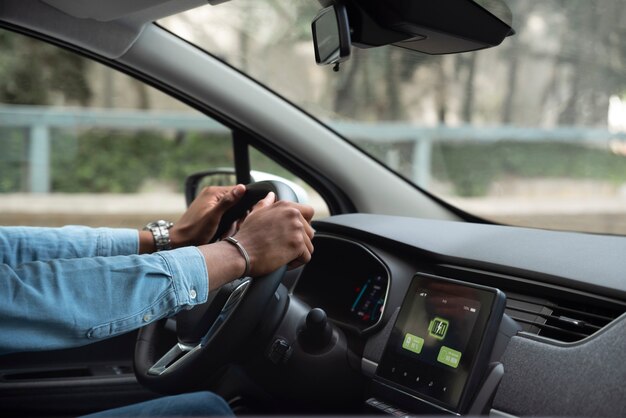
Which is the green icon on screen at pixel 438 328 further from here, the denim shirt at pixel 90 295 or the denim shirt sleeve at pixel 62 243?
the denim shirt sleeve at pixel 62 243

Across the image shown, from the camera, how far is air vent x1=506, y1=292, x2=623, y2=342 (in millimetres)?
1388

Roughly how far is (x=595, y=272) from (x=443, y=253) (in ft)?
1.20

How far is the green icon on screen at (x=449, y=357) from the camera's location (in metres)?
1.36

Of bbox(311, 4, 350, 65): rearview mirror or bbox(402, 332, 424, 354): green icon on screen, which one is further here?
bbox(402, 332, 424, 354): green icon on screen

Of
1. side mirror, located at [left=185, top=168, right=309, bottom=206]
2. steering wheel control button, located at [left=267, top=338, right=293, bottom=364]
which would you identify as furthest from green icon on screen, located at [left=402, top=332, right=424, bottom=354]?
side mirror, located at [left=185, top=168, right=309, bottom=206]

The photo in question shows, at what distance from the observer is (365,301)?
6.01 feet

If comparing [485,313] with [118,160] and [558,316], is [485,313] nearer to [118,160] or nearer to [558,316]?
[558,316]

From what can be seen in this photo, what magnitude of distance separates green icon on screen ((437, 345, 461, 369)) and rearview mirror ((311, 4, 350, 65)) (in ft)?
1.82

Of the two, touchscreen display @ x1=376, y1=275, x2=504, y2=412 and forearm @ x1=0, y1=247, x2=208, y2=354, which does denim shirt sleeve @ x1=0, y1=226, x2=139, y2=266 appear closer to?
forearm @ x1=0, y1=247, x2=208, y2=354

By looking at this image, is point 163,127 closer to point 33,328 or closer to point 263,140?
point 263,140

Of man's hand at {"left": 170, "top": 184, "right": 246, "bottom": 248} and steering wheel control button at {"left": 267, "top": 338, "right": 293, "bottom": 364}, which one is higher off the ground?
man's hand at {"left": 170, "top": 184, "right": 246, "bottom": 248}

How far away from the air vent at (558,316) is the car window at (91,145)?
820 mm

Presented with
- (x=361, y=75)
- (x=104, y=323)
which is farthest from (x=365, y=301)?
(x=361, y=75)

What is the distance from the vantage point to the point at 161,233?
190 cm
